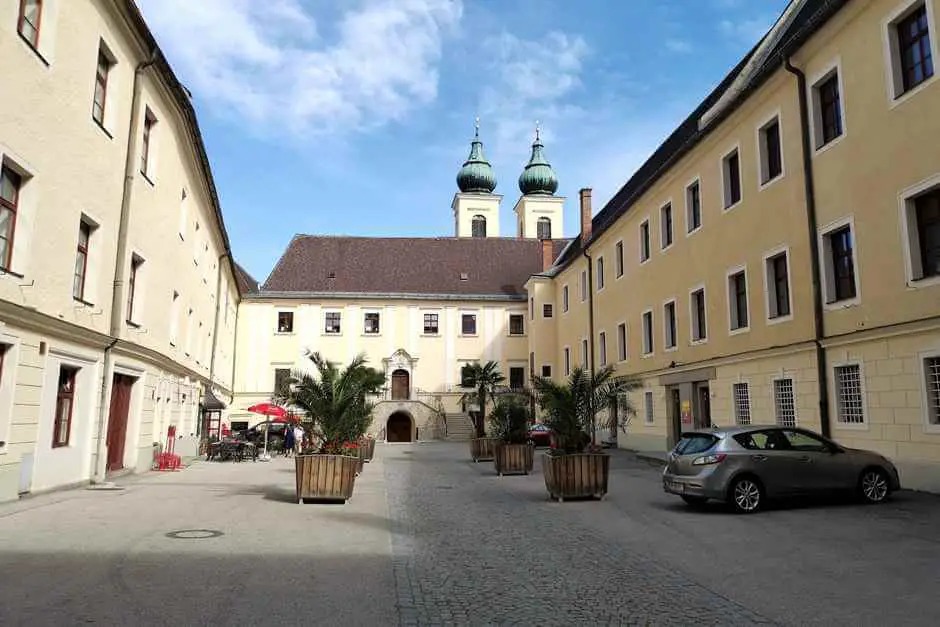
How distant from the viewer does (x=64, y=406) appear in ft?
50.4

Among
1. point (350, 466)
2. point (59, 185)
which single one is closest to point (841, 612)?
point (350, 466)

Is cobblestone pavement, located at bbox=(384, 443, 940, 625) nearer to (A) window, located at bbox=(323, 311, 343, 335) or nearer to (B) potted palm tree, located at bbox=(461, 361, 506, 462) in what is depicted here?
(B) potted palm tree, located at bbox=(461, 361, 506, 462)

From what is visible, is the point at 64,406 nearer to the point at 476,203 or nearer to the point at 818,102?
the point at 818,102

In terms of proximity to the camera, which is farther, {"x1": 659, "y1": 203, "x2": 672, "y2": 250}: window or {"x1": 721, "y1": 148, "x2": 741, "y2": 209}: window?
{"x1": 659, "y1": 203, "x2": 672, "y2": 250}: window

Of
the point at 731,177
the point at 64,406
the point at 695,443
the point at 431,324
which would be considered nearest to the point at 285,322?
the point at 431,324

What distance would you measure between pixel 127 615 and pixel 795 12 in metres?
24.8

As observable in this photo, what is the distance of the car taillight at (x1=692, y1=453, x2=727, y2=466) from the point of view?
1274 centimetres

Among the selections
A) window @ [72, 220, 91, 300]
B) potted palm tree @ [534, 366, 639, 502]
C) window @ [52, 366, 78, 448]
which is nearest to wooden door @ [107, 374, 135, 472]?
window @ [52, 366, 78, 448]

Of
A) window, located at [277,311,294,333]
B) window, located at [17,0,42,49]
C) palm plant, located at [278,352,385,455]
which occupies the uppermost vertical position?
window, located at [277,311,294,333]

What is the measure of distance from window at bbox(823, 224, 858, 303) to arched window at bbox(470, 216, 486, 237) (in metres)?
61.9

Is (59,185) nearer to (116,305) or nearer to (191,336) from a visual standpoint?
(116,305)

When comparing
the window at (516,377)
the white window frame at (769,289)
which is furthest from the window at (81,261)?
the window at (516,377)

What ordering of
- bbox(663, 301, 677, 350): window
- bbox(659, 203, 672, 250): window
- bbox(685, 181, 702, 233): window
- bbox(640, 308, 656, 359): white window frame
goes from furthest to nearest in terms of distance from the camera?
bbox(640, 308, 656, 359): white window frame → bbox(659, 203, 672, 250): window → bbox(663, 301, 677, 350): window → bbox(685, 181, 702, 233): window

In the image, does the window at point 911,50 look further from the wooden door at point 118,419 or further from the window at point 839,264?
the wooden door at point 118,419
